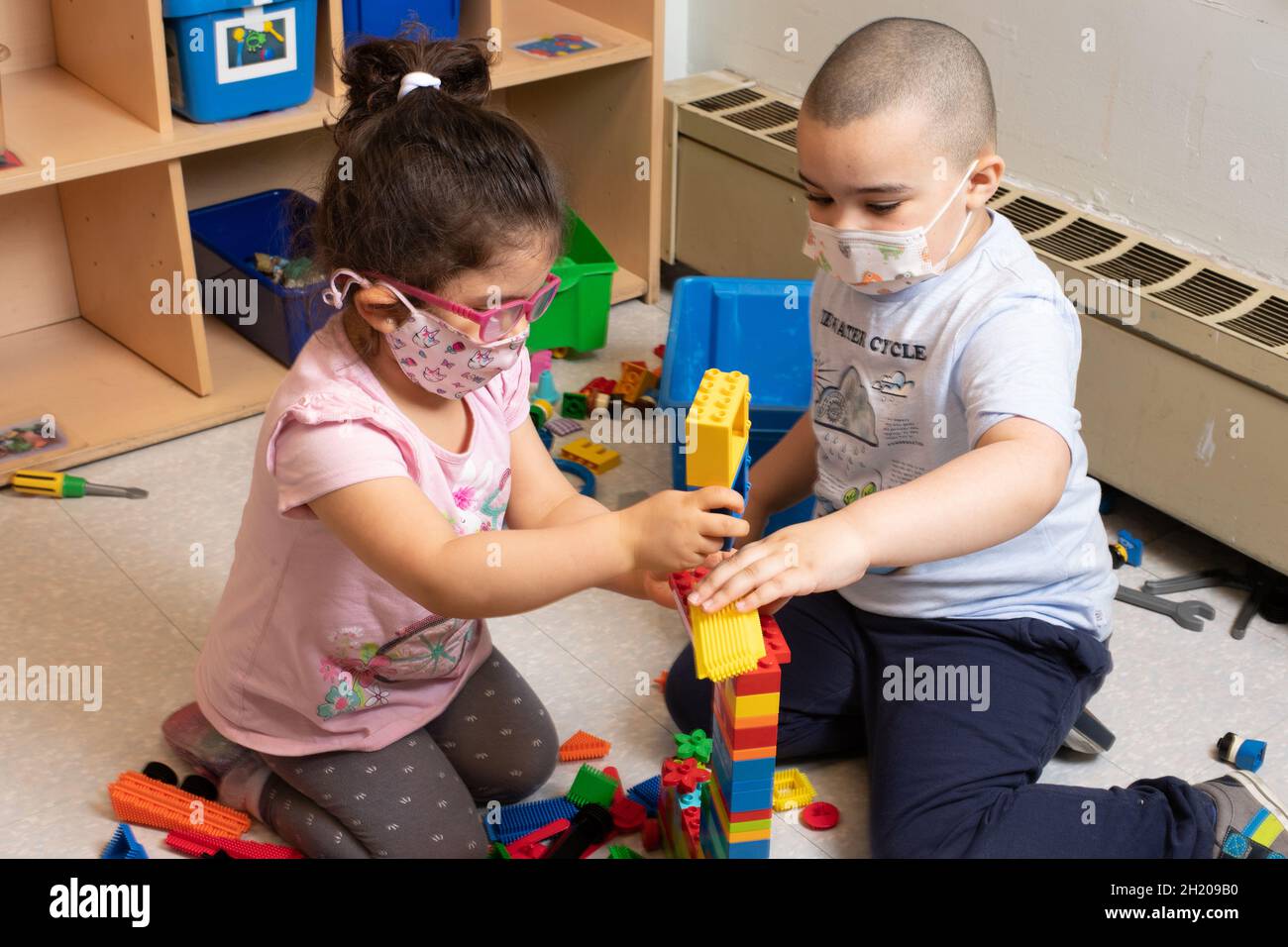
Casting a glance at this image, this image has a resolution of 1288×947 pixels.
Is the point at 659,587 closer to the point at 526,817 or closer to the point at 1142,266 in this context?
the point at 526,817

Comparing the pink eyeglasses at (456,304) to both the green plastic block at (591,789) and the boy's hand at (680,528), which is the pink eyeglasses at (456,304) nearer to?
the boy's hand at (680,528)

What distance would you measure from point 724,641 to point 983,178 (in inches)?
17.5

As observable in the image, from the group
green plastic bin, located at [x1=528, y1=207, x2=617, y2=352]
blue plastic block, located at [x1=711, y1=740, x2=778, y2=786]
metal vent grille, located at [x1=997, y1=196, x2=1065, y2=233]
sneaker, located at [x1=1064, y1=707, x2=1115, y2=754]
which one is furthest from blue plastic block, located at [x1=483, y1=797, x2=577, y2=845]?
metal vent grille, located at [x1=997, y1=196, x2=1065, y2=233]

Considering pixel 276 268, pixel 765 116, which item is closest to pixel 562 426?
pixel 276 268

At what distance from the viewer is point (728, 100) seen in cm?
206

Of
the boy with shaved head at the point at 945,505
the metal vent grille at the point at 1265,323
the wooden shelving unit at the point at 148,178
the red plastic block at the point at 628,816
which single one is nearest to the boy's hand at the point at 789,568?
the boy with shaved head at the point at 945,505

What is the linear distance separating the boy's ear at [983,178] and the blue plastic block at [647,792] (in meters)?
0.56

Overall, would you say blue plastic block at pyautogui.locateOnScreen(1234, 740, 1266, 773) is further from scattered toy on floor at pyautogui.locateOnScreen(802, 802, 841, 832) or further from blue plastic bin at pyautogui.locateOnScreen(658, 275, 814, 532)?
blue plastic bin at pyautogui.locateOnScreen(658, 275, 814, 532)

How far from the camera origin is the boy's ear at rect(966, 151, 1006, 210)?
114cm

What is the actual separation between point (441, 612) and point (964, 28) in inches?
46.8

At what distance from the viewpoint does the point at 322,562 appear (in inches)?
42.7

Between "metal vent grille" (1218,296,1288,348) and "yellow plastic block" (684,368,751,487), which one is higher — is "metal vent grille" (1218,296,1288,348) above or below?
below

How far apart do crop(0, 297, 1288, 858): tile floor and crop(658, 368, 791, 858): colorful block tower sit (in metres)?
0.16
